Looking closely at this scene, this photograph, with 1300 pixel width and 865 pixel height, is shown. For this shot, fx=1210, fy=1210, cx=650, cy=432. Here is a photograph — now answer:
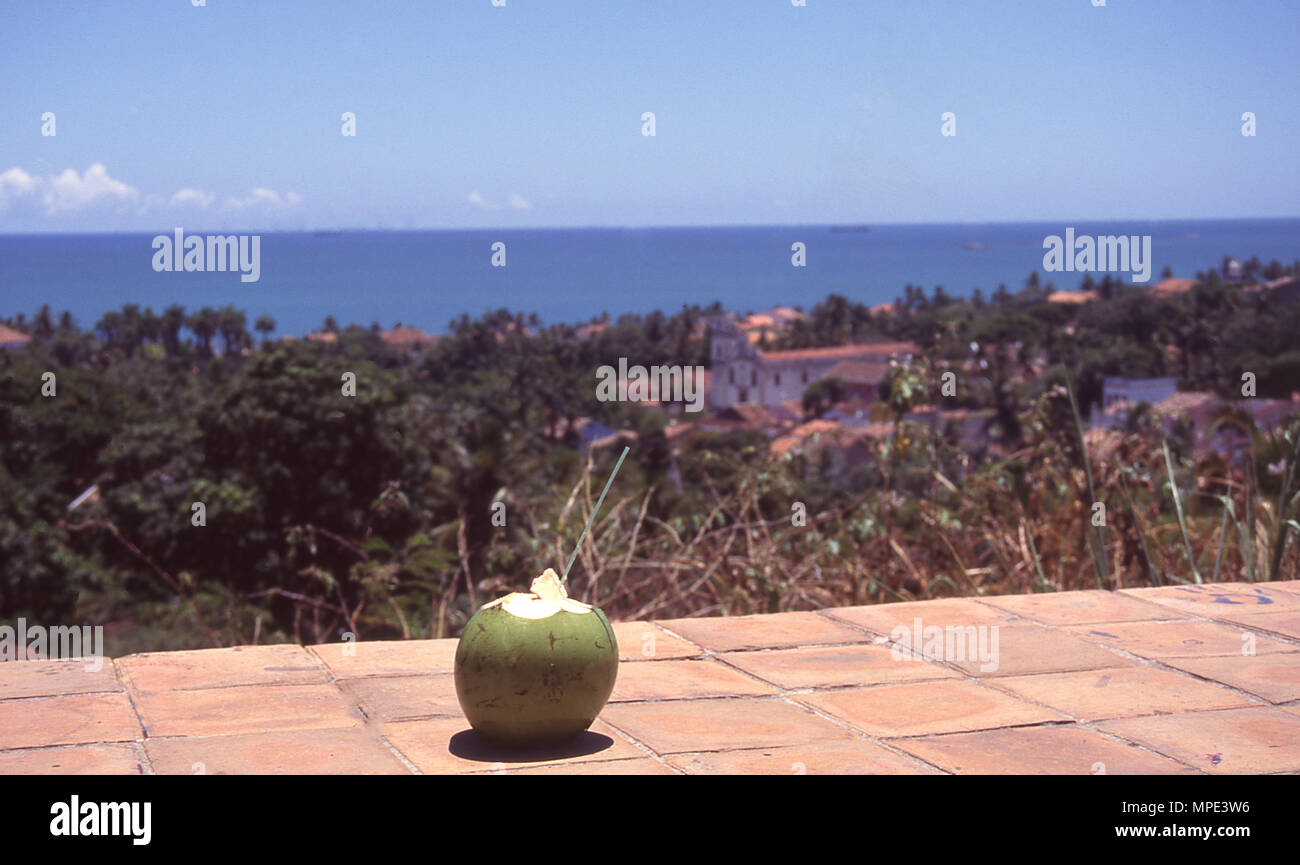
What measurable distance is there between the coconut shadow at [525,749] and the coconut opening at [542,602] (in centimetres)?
20

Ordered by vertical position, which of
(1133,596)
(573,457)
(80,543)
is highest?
(1133,596)

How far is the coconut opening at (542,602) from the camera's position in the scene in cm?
174

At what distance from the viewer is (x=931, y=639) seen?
2.59 metres

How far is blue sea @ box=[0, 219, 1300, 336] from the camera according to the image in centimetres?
7112

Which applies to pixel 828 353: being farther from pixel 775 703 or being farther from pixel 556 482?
pixel 775 703

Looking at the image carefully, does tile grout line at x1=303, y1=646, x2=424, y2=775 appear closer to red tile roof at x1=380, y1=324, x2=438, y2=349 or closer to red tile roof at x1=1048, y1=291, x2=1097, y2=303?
red tile roof at x1=1048, y1=291, x2=1097, y2=303

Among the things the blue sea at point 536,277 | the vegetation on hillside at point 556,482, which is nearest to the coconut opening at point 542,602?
the vegetation on hillside at point 556,482

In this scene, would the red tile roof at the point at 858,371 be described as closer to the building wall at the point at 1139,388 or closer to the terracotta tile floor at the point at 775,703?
the building wall at the point at 1139,388

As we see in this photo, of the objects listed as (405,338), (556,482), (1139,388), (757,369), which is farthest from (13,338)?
(1139,388)

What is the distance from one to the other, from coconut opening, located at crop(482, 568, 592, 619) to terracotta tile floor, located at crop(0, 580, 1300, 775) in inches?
8.1

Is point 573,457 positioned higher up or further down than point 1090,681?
further down
